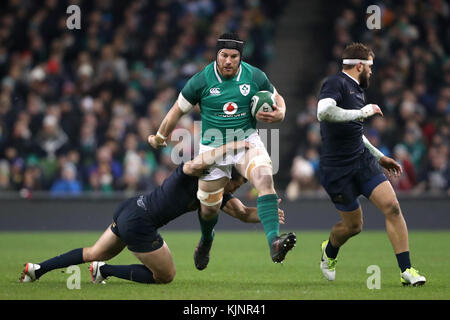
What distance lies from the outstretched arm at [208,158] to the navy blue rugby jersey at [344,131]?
936 millimetres

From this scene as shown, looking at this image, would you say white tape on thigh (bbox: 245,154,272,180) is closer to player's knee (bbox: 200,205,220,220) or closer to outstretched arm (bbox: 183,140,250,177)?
outstretched arm (bbox: 183,140,250,177)

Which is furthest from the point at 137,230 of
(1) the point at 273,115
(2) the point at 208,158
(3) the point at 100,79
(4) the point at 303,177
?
(3) the point at 100,79

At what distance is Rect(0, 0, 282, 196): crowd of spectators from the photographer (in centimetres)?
1727

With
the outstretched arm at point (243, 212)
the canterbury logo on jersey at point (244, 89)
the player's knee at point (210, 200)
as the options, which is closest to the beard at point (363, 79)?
the canterbury logo on jersey at point (244, 89)

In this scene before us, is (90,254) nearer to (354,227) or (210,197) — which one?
(210,197)

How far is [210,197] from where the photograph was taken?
8.55 metres

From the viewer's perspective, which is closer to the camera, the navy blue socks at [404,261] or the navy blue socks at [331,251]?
the navy blue socks at [404,261]

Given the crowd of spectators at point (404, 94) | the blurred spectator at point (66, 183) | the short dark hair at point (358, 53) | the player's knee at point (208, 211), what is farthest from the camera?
the crowd of spectators at point (404, 94)

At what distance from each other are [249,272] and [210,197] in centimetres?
177

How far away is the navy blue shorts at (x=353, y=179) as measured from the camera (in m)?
8.66

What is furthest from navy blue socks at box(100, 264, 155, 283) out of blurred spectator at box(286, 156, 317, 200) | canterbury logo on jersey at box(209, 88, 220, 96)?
blurred spectator at box(286, 156, 317, 200)

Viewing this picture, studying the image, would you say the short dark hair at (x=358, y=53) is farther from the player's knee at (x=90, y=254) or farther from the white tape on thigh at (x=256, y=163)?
the player's knee at (x=90, y=254)

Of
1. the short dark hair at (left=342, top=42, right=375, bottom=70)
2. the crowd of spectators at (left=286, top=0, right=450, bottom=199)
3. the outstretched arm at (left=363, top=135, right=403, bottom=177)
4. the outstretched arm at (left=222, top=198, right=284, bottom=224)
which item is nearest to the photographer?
the short dark hair at (left=342, top=42, right=375, bottom=70)

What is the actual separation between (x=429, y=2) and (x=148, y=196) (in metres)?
14.1
